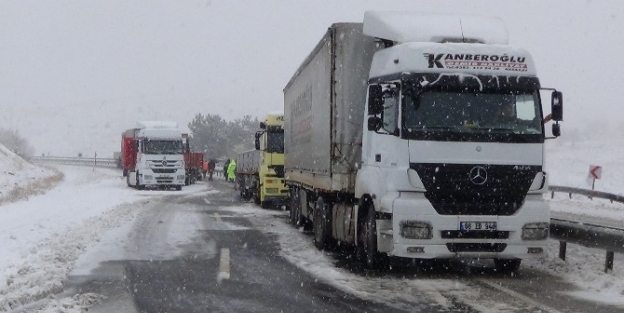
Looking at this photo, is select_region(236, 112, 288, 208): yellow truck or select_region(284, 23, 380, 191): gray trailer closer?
select_region(284, 23, 380, 191): gray trailer

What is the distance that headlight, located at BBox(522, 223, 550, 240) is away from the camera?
31.1 ft

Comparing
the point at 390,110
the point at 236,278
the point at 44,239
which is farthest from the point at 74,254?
the point at 390,110

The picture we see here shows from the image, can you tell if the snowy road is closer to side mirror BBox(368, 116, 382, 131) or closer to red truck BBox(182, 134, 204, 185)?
side mirror BBox(368, 116, 382, 131)

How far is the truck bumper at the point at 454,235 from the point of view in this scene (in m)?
9.29

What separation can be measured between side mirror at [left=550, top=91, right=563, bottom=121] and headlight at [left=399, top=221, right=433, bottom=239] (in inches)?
91.8

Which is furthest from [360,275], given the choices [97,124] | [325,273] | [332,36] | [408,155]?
[97,124]

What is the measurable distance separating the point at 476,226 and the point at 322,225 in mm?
3936

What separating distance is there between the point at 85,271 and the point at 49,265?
484mm

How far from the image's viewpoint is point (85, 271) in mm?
9695

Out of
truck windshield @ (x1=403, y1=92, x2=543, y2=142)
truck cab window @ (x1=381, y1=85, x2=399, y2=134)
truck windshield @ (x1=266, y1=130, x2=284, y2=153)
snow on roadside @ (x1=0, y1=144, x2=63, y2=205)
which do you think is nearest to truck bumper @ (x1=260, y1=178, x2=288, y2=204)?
truck windshield @ (x1=266, y1=130, x2=284, y2=153)

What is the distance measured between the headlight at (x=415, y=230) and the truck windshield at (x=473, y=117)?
3.66 feet

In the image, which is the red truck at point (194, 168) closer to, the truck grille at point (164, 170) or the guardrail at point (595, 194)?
the truck grille at point (164, 170)

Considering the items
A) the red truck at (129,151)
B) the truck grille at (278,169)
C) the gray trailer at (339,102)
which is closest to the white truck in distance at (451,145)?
the gray trailer at (339,102)

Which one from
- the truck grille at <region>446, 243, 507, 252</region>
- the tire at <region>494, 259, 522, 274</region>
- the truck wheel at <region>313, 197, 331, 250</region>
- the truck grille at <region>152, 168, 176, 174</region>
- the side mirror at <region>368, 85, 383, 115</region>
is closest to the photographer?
the truck grille at <region>446, 243, 507, 252</region>
